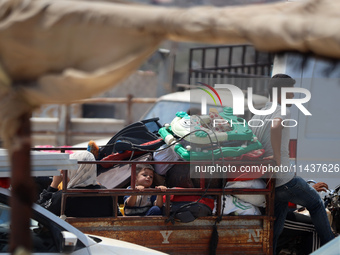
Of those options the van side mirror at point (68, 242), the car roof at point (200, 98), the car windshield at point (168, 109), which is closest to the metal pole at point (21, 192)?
the van side mirror at point (68, 242)

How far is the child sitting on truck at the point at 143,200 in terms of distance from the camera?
17.0ft

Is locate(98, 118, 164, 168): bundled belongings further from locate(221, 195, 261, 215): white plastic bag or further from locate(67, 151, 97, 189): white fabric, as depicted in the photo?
locate(221, 195, 261, 215): white plastic bag

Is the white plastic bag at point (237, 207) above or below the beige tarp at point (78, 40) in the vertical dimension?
below

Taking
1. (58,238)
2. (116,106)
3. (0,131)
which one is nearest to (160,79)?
(116,106)

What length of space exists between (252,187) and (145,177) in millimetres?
992

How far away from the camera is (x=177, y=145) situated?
18.0ft

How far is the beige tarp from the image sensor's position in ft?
5.48

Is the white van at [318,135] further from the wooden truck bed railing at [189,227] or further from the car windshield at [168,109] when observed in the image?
the car windshield at [168,109]

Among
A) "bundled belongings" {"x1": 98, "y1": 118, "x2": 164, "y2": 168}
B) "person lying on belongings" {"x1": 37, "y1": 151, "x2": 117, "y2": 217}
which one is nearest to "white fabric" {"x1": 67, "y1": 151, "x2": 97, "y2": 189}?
"person lying on belongings" {"x1": 37, "y1": 151, "x2": 117, "y2": 217}

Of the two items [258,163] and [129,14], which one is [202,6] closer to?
[129,14]

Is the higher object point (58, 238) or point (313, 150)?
point (313, 150)

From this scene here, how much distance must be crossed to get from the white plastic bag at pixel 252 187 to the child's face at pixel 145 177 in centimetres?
71

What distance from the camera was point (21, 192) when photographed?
5.89ft

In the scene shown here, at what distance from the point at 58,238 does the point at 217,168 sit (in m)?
1.80
